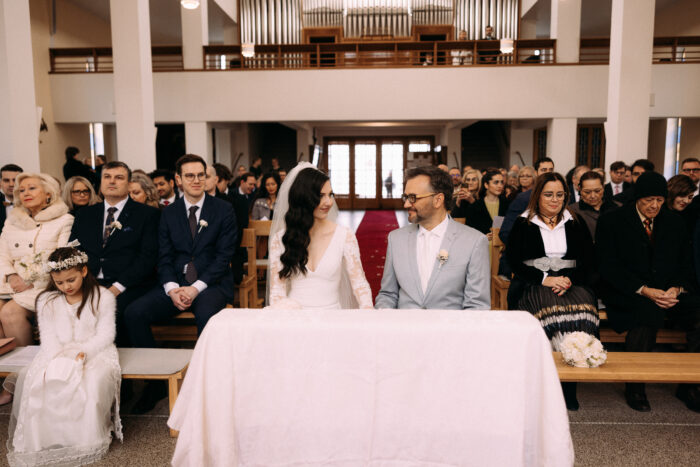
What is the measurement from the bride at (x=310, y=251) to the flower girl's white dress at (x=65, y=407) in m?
0.93

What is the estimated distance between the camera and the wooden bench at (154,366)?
280 centimetres

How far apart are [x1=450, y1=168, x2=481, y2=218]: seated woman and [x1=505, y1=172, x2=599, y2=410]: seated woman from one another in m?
2.36

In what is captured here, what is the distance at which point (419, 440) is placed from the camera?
196 cm

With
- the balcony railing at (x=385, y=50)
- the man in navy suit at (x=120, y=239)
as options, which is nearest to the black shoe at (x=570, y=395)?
the man in navy suit at (x=120, y=239)

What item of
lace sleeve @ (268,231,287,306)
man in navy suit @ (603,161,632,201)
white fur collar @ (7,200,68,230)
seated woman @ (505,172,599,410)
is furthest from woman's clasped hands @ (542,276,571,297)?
man in navy suit @ (603,161,632,201)

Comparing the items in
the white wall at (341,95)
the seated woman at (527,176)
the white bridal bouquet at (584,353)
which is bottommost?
the white bridal bouquet at (584,353)

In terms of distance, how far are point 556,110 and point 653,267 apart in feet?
27.3

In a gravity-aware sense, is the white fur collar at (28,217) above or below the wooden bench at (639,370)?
above

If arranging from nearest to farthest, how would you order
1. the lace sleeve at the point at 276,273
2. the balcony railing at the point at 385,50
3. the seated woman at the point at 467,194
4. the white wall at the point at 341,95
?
the lace sleeve at the point at 276,273 < the seated woman at the point at 467,194 < the white wall at the point at 341,95 < the balcony railing at the point at 385,50

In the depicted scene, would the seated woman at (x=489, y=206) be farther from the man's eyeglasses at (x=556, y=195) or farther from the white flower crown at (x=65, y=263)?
the white flower crown at (x=65, y=263)

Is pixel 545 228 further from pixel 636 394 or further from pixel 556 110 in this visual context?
pixel 556 110

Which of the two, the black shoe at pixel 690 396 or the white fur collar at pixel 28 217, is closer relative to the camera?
the black shoe at pixel 690 396

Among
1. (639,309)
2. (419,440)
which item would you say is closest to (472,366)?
(419,440)

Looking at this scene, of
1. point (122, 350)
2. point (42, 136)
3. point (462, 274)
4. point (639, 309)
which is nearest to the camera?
point (462, 274)
